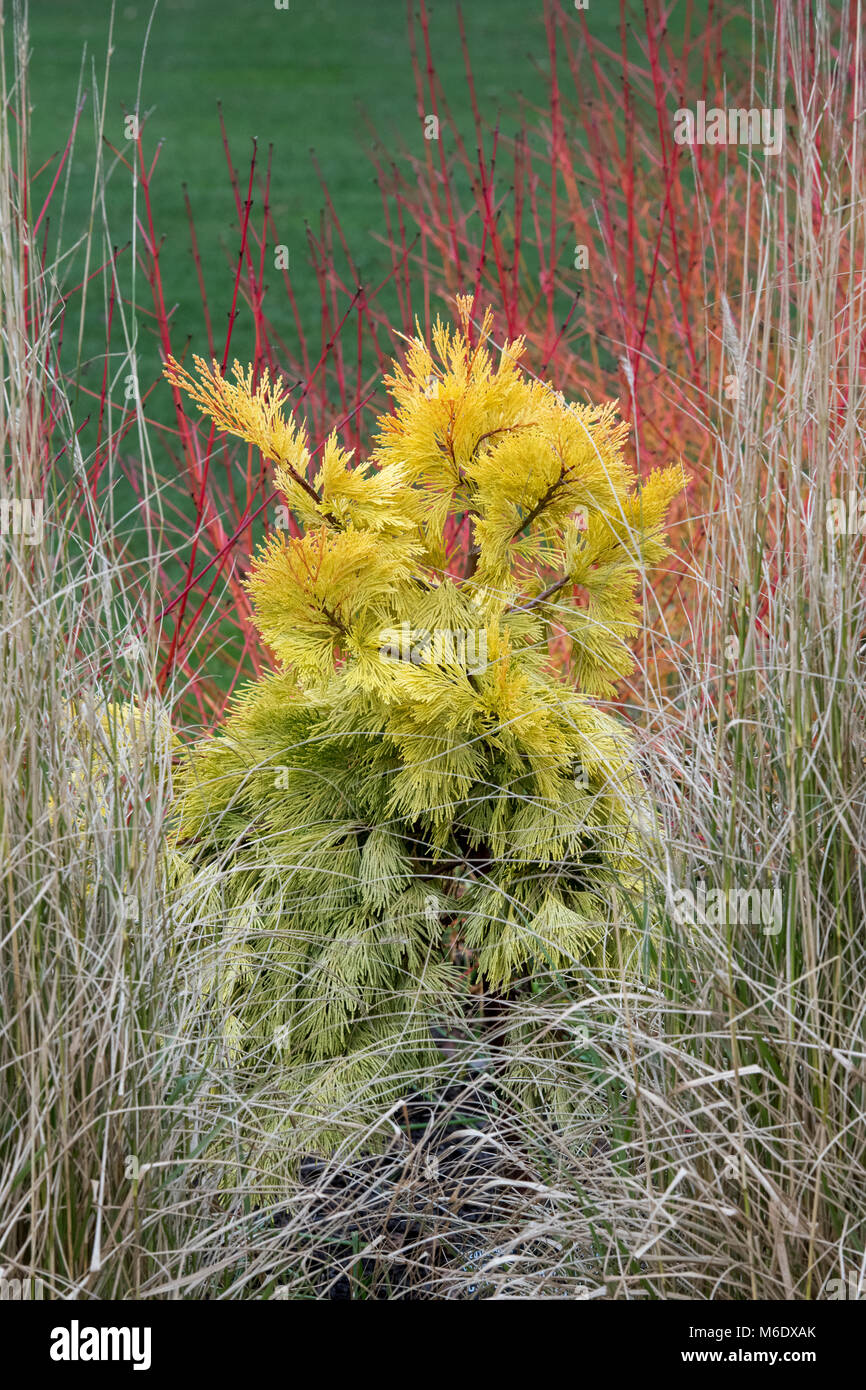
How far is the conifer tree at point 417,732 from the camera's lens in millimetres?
2381

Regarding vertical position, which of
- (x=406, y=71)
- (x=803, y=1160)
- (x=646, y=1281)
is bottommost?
(x=646, y=1281)

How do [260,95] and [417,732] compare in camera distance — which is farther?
[260,95]

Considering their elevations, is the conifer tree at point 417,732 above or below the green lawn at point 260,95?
below

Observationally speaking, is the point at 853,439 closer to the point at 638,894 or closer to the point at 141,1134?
the point at 638,894

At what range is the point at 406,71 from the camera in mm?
13883

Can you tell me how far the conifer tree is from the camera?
238 centimetres

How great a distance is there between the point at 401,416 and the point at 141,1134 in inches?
56.9

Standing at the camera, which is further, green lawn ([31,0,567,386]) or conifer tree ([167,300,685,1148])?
green lawn ([31,0,567,386])

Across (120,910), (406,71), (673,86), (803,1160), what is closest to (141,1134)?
(120,910)

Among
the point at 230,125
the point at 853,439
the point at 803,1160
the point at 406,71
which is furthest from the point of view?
the point at 406,71

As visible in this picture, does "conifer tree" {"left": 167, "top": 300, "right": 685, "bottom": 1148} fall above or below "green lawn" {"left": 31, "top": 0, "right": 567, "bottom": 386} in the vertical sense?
below

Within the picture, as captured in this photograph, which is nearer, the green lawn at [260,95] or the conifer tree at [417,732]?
the conifer tree at [417,732]

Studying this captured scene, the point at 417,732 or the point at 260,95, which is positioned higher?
the point at 260,95

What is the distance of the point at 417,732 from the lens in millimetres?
2404
